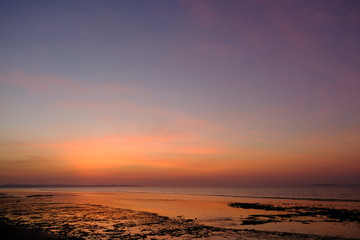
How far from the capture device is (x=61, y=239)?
2066 centimetres

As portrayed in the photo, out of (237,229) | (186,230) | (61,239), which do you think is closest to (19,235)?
(61,239)

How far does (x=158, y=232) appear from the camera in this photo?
2528cm

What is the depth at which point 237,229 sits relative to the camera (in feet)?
91.2

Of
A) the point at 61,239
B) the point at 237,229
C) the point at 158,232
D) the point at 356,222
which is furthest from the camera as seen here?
the point at 356,222

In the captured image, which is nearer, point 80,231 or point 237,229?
point 80,231

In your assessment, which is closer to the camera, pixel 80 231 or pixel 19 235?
pixel 19 235

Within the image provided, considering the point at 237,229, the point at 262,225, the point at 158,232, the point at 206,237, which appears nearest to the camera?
the point at 206,237

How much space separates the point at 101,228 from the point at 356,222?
30.1 m

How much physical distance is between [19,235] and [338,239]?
26.9m

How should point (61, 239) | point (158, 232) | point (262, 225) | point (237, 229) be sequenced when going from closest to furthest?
1. point (61, 239)
2. point (158, 232)
3. point (237, 229)
4. point (262, 225)

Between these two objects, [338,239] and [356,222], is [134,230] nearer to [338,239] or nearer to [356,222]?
[338,239]

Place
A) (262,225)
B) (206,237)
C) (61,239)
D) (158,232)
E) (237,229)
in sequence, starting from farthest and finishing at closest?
(262,225)
(237,229)
(158,232)
(206,237)
(61,239)

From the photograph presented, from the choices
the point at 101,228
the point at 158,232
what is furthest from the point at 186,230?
the point at 101,228

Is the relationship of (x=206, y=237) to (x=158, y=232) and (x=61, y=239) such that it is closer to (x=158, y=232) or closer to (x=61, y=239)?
(x=158, y=232)
